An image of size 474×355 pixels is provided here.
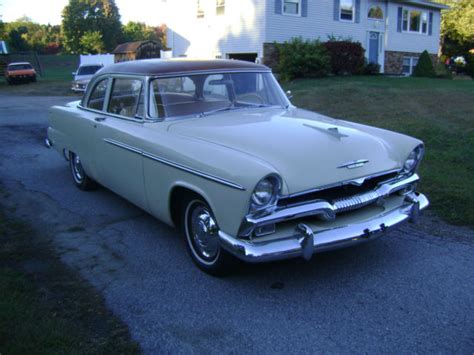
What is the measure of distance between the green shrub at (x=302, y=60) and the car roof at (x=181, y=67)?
1507cm

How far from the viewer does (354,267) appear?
3932mm


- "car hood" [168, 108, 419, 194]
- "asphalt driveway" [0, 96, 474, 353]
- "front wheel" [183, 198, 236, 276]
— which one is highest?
"car hood" [168, 108, 419, 194]

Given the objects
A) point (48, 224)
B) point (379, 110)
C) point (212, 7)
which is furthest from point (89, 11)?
point (48, 224)

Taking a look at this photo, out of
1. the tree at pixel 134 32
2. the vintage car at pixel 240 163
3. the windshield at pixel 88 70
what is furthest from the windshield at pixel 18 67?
the tree at pixel 134 32

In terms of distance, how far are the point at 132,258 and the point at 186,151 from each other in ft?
3.74

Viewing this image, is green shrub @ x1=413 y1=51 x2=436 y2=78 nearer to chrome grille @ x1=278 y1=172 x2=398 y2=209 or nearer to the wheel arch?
chrome grille @ x1=278 y1=172 x2=398 y2=209

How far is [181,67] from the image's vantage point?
474 centimetres

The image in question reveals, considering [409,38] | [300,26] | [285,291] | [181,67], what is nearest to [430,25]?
[409,38]

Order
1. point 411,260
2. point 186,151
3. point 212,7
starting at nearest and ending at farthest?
point 186,151 → point 411,260 → point 212,7

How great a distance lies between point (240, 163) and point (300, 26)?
66.0 feet

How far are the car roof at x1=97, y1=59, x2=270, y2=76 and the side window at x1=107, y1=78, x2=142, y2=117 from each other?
0.11 metres

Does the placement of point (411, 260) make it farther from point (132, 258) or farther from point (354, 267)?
point (132, 258)

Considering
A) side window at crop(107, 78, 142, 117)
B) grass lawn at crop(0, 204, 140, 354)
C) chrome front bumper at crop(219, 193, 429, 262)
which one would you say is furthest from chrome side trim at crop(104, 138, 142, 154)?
chrome front bumper at crop(219, 193, 429, 262)

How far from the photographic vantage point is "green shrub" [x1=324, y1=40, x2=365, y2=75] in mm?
21109
